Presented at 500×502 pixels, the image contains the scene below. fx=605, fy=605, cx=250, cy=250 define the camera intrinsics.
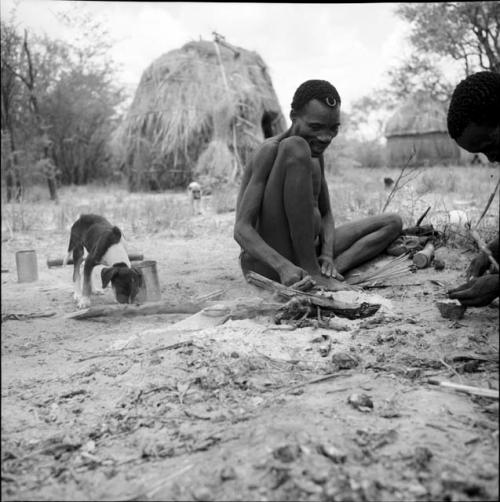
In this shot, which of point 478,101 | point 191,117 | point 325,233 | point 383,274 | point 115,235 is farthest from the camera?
point 191,117

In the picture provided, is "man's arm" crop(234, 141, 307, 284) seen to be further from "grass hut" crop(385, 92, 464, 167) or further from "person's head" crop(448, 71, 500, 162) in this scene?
"grass hut" crop(385, 92, 464, 167)

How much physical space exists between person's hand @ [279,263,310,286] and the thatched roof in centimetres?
1536

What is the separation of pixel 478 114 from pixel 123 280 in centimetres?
217

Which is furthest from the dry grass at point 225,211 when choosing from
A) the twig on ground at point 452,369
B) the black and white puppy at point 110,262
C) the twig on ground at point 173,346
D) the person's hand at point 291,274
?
the twig on ground at point 173,346

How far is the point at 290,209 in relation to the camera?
3.43 meters

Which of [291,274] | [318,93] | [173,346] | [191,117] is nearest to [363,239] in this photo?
[291,274]

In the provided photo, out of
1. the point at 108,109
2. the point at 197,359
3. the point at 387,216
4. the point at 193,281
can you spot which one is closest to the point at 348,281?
the point at 387,216

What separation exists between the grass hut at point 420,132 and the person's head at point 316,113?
1437 cm

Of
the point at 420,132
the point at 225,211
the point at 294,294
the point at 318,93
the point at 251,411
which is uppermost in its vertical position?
the point at 420,132

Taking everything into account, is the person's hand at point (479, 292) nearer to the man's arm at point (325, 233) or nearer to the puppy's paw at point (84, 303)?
the man's arm at point (325, 233)

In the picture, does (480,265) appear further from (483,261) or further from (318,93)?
(318,93)

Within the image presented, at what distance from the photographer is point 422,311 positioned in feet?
9.98

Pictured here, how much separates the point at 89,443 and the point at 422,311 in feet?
5.98

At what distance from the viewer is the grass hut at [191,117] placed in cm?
1176
